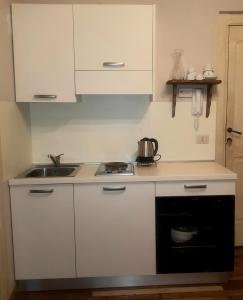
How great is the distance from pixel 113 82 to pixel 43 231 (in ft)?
4.00

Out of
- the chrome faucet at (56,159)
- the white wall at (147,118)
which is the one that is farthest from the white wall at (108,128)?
the chrome faucet at (56,159)

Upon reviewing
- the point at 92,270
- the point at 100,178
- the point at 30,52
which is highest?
the point at 30,52

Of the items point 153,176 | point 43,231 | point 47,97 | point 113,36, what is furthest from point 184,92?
point 43,231

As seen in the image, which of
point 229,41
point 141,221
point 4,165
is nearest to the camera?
point 4,165

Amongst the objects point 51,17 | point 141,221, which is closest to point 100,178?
point 141,221

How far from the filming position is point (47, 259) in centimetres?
224

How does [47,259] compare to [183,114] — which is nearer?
[47,259]

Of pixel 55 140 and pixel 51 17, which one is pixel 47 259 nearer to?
pixel 55 140

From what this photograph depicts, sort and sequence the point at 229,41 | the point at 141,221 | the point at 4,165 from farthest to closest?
the point at 229,41
the point at 141,221
the point at 4,165

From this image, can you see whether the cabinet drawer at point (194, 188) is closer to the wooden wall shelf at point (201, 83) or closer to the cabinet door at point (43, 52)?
the wooden wall shelf at point (201, 83)

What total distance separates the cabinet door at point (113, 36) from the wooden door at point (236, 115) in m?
0.89

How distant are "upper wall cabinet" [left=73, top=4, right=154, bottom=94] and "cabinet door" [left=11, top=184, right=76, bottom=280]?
833 mm

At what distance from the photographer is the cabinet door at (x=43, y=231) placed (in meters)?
2.19

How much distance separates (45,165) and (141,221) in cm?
104
